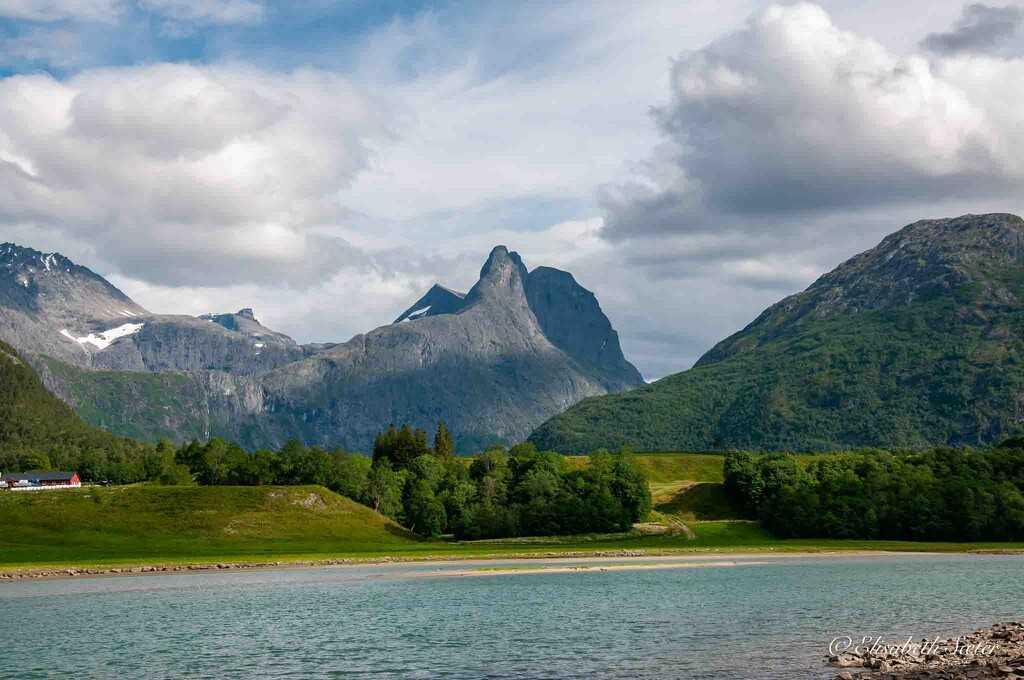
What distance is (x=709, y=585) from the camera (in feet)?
299

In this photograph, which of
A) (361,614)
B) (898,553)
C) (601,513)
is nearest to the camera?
(361,614)

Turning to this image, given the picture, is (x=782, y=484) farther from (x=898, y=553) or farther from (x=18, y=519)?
(x=18, y=519)

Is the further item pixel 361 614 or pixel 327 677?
pixel 361 614

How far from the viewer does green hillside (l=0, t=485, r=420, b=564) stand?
147 m

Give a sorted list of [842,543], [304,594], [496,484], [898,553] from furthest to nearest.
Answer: [496,484], [842,543], [898,553], [304,594]

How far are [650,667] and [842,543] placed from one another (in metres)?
124

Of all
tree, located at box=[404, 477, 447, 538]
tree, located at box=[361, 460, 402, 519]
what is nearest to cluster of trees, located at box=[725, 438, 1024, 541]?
tree, located at box=[404, 477, 447, 538]

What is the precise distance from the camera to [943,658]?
44.1 m

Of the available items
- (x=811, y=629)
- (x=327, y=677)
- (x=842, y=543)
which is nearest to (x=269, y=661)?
(x=327, y=677)

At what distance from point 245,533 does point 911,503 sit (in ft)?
374

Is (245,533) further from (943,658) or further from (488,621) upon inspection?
(943,658)

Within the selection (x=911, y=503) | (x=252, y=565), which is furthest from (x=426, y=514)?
(x=911, y=503)

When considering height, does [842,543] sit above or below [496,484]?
below

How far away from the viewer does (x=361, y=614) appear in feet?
236
